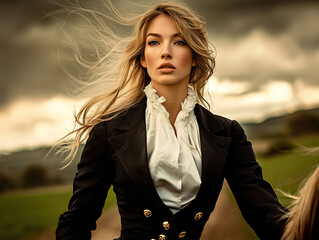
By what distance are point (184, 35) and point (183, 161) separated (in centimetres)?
78

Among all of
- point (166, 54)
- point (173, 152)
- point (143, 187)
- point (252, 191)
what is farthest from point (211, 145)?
point (166, 54)

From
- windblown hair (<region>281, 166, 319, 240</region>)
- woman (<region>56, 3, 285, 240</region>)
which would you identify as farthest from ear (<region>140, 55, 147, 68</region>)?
windblown hair (<region>281, 166, 319, 240</region>)

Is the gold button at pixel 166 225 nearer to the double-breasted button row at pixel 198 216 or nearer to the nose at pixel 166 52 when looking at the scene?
the double-breasted button row at pixel 198 216

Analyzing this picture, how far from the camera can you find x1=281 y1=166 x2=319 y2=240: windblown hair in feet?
6.12

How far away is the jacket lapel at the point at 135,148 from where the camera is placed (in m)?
2.36

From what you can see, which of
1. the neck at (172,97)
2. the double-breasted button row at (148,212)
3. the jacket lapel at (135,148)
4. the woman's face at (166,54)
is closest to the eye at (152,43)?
the woman's face at (166,54)

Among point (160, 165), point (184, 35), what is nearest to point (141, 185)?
point (160, 165)

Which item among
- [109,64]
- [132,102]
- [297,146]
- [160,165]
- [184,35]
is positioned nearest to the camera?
[297,146]

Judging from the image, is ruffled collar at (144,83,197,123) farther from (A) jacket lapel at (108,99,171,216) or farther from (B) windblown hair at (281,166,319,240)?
(B) windblown hair at (281,166,319,240)

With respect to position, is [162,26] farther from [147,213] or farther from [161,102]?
[147,213]

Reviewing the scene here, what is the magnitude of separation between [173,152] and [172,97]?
1.29 ft

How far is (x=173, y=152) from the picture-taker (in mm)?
2441

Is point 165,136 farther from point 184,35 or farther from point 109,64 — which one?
point 109,64

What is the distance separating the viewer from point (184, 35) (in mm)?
2613
